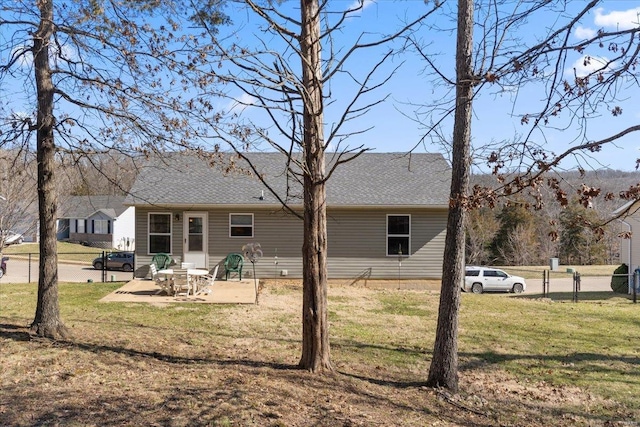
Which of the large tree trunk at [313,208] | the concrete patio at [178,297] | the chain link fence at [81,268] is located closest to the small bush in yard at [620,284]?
the concrete patio at [178,297]

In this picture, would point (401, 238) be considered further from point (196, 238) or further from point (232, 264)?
point (196, 238)

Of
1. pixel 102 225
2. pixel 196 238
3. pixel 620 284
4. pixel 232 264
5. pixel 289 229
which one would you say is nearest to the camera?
pixel 232 264

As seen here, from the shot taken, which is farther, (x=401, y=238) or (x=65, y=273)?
(x=65, y=273)

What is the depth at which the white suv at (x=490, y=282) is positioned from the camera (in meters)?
22.8

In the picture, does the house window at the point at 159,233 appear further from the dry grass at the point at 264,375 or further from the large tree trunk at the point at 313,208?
the large tree trunk at the point at 313,208

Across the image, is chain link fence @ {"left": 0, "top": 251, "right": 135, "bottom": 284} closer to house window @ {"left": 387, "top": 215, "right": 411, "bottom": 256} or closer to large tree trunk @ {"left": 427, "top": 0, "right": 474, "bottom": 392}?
house window @ {"left": 387, "top": 215, "right": 411, "bottom": 256}

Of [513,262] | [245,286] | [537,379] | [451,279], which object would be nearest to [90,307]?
[245,286]

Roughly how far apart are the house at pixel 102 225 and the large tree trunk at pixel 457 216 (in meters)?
43.5

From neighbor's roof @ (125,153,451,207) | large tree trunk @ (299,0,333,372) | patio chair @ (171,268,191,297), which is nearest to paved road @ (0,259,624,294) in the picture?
neighbor's roof @ (125,153,451,207)

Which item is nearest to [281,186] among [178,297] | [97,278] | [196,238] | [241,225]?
[241,225]

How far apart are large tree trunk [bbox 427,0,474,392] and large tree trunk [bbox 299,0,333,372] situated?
1499 mm

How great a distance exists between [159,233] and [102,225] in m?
34.0

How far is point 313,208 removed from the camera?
6062mm

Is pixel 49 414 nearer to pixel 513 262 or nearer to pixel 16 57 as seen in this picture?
pixel 16 57
